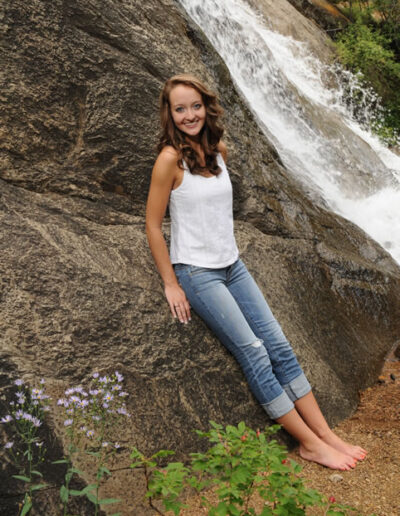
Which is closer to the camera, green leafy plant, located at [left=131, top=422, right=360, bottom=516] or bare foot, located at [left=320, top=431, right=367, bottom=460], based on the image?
green leafy plant, located at [left=131, top=422, right=360, bottom=516]

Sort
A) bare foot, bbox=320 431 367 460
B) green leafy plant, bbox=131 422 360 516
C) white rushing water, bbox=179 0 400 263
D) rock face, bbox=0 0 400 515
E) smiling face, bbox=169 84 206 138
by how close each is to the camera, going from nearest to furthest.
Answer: green leafy plant, bbox=131 422 360 516 < rock face, bbox=0 0 400 515 < smiling face, bbox=169 84 206 138 < bare foot, bbox=320 431 367 460 < white rushing water, bbox=179 0 400 263

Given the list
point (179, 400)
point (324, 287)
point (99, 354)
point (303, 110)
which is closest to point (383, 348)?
point (324, 287)

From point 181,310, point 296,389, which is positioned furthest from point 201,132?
point 296,389

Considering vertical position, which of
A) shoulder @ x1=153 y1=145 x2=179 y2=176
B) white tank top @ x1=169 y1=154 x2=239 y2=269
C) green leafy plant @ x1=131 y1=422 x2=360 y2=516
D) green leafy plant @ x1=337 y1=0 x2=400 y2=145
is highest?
green leafy plant @ x1=337 y1=0 x2=400 y2=145

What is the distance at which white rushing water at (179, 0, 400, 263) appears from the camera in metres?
7.27

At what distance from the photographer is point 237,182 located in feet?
13.5

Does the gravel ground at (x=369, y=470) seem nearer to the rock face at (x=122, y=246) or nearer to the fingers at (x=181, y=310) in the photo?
the rock face at (x=122, y=246)

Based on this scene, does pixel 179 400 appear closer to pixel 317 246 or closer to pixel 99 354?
pixel 99 354

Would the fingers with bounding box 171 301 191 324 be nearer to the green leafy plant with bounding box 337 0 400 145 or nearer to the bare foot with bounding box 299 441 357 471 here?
the bare foot with bounding box 299 441 357 471

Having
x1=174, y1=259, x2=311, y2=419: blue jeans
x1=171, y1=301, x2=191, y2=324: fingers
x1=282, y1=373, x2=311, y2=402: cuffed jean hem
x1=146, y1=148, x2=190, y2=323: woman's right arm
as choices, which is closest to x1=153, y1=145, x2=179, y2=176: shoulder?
x1=146, y1=148, x2=190, y2=323: woman's right arm

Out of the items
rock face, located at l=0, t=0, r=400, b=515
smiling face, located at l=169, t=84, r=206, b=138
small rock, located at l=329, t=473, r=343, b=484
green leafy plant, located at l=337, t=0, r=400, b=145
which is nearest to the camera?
rock face, located at l=0, t=0, r=400, b=515

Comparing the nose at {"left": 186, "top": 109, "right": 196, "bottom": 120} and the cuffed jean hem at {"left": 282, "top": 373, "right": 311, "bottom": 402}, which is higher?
the nose at {"left": 186, "top": 109, "right": 196, "bottom": 120}

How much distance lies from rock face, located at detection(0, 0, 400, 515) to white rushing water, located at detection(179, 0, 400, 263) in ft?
8.64

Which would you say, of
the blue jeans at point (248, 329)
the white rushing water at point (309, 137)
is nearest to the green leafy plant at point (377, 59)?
the white rushing water at point (309, 137)
